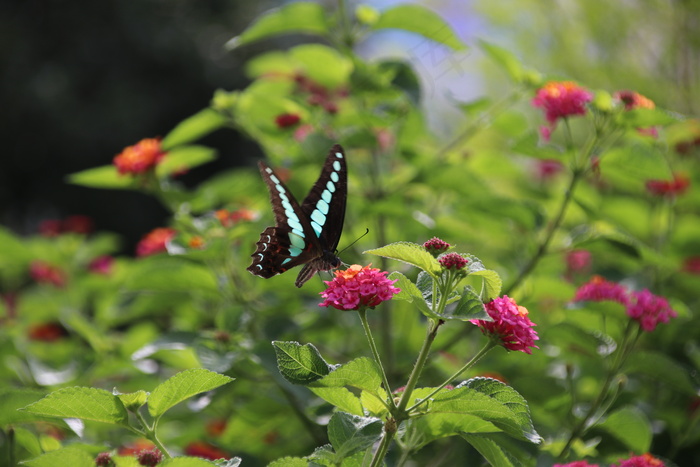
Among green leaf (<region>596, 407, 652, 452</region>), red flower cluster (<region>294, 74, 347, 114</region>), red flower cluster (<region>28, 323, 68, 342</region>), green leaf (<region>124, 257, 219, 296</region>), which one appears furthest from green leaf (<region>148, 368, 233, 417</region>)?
red flower cluster (<region>28, 323, 68, 342</region>)

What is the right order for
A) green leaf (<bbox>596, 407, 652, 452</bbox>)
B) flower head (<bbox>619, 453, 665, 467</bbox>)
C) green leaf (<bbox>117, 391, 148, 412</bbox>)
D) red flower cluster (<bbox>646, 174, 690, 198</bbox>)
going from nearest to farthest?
green leaf (<bbox>117, 391, 148, 412</bbox>) → flower head (<bbox>619, 453, 665, 467</bbox>) → green leaf (<bbox>596, 407, 652, 452</bbox>) → red flower cluster (<bbox>646, 174, 690, 198</bbox>)

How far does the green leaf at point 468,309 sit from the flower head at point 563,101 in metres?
0.92

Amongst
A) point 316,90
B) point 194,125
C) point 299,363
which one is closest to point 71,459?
point 299,363

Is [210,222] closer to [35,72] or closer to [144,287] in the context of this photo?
[144,287]

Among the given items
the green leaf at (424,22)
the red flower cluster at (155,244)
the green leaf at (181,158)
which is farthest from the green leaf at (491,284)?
the red flower cluster at (155,244)

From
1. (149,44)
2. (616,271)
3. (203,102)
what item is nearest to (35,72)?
(149,44)

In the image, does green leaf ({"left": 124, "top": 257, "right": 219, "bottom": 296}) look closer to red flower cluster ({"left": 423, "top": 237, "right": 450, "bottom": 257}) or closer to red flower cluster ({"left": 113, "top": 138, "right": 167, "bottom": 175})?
red flower cluster ({"left": 113, "top": 138, "right": 167, "bottom": 175})

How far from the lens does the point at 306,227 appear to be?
164 centimetres

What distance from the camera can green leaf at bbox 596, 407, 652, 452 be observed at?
A: 1488 mm

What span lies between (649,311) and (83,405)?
48.8 inches

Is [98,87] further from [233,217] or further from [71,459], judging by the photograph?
[71,459]

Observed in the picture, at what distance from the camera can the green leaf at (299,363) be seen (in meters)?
1.09

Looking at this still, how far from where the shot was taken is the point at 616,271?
7.74ft

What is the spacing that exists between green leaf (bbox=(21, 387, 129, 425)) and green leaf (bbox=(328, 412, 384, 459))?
14.3 inches
